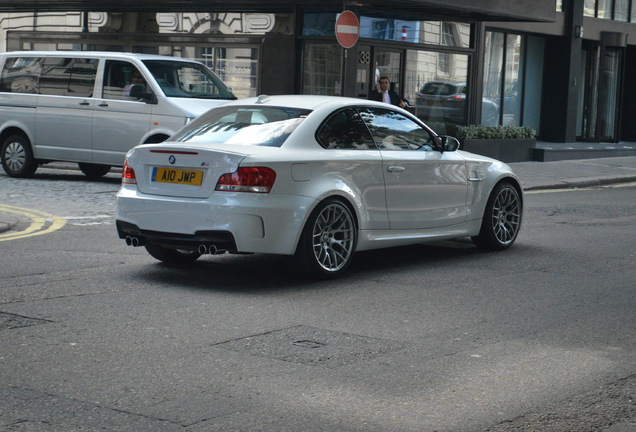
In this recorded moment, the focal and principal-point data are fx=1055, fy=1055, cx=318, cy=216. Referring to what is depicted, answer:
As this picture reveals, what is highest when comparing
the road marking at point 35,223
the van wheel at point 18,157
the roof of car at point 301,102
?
the roof of car at point 301,102

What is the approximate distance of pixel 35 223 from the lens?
1156cm

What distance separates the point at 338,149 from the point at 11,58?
34.1 feet

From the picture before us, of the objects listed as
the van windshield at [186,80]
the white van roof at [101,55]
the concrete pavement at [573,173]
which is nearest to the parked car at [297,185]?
the van windshield at [186,80]

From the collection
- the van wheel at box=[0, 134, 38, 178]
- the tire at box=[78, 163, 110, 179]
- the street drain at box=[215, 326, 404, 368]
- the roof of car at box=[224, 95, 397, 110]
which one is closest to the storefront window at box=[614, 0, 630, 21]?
the tire at box=[78, 163, 110, 179]

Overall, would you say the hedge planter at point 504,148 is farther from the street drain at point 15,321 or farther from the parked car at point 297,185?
the street drain at point 15,321

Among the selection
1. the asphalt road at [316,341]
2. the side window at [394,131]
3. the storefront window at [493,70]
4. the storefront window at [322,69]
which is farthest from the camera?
the storefront window at [493,70]

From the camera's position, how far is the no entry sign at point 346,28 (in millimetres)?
18203

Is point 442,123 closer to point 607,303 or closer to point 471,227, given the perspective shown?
point 471,227

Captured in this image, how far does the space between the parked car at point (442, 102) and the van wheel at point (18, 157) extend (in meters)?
10.2

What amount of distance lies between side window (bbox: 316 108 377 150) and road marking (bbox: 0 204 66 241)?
356cm

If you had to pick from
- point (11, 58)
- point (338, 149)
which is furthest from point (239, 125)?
point (11, 58)

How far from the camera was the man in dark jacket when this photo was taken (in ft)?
69.3

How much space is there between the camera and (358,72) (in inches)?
881

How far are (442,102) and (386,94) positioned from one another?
436 cm
